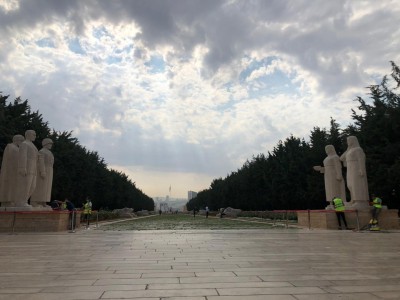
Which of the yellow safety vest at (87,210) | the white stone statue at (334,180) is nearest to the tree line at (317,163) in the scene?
the white stone statue at (334,180)

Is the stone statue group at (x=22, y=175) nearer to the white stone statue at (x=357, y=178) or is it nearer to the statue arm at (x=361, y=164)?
the white stone statue at (x=357, y=178)

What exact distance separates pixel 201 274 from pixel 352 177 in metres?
14.5

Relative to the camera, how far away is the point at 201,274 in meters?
5.93

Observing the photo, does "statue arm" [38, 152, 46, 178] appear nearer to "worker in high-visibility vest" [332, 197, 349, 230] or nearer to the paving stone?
"worker in high-visibility vest" [332, 197, 349, 230]

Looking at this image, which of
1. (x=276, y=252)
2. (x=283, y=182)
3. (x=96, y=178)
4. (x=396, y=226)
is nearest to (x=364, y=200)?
(x=396, y=226)

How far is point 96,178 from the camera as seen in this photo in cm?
5259

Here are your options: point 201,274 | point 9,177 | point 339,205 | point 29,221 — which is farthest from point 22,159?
point 339,205

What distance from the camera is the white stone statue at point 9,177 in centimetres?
1667

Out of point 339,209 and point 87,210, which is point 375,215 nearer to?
point 339,209

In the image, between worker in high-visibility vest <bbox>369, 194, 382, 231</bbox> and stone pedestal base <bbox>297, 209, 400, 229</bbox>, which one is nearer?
worker in high-visibility vest <bbox>369, 194, 382, 231</bbox>

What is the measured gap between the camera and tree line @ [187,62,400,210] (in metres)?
28.9

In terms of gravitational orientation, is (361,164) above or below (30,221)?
above

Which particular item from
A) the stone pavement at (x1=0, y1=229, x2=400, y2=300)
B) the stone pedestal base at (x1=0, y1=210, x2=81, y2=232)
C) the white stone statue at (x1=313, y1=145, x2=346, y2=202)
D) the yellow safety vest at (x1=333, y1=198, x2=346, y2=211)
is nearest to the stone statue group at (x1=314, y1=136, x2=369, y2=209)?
the white stone statue at (x1=313, y1=145, x2=346, y2=202)

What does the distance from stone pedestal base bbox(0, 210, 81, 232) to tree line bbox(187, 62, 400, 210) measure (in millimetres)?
23318
